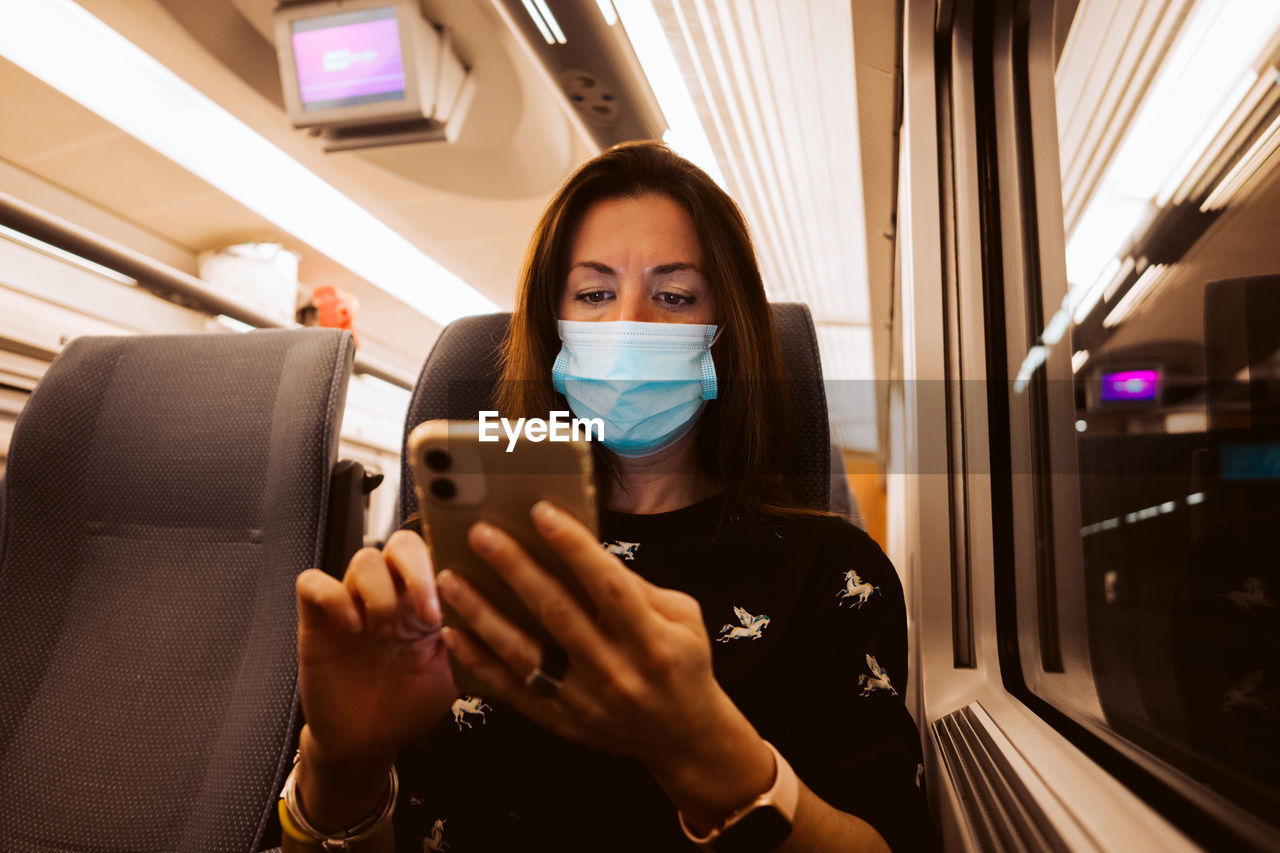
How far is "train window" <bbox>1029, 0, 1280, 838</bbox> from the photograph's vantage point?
0.74 m

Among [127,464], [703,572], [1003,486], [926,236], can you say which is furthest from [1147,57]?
[127,464]

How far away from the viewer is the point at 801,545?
3.46 ft

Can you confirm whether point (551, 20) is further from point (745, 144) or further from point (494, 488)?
point (494, 488)

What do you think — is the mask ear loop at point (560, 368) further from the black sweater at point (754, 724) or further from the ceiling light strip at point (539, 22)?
the ceiling light strip at point (539, 22)

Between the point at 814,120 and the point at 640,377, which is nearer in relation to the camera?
the point at 640,377

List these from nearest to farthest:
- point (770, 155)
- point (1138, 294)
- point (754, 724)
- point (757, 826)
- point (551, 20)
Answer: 1. point (757, 826)
2. point (754, 724)
3. point (1138, 294)
4. point (551, 20)
5. point (770, 155)

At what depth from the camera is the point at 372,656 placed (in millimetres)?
691

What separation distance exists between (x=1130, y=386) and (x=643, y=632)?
144cm

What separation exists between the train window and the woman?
32cm

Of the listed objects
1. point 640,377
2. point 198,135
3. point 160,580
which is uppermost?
point 198,135

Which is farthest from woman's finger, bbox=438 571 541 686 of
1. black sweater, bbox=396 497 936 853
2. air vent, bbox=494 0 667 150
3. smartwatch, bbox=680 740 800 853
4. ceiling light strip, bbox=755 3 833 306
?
ceiling light strip, bbox=755 3 833 306

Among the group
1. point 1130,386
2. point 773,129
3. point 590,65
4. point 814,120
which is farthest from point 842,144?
point 1130,386

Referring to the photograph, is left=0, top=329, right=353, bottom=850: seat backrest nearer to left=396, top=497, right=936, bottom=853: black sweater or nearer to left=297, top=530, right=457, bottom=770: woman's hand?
left=396, top=497, right=936, bottom=853: black sweater

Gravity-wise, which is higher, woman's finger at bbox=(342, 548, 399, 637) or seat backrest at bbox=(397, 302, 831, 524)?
seat backrest at bbox=(397, 302, 831, 524)
